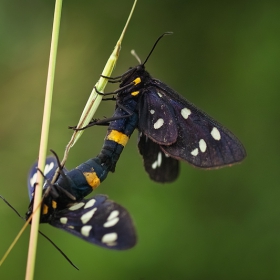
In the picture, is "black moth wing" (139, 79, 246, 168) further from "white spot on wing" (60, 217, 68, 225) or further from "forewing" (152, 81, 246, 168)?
"white spot on wing" (60, 217, 68, 225)

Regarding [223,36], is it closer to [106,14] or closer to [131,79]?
[106,14]

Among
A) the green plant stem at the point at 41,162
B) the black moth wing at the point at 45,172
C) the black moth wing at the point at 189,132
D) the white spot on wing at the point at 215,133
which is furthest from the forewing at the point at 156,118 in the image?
the green plant stem at the point at 41,162

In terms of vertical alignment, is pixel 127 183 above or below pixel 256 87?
below

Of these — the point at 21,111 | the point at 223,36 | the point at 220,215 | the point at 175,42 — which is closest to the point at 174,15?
the point at 175,42

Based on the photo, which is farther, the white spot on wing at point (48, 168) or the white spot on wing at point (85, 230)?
the white spot on wing at point (48, 168)


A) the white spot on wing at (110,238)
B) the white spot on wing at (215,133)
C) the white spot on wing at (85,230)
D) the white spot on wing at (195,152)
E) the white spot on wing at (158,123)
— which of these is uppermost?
the white spot on wing at (158,123)

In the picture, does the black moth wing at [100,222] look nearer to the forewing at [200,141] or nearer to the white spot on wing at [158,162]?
the forewing at [200,141]

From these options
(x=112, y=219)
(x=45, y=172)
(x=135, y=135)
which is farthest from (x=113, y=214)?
(x=135, y=135)

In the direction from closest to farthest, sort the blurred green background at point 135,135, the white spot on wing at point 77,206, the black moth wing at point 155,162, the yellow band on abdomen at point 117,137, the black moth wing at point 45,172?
the white spot on wing at point 77,206 → the black moth wing at point 45,172 → the yellow band on abdomen at point 117,137 → the black moth wing at point 155,162 → the blurred green background at point 135,135
